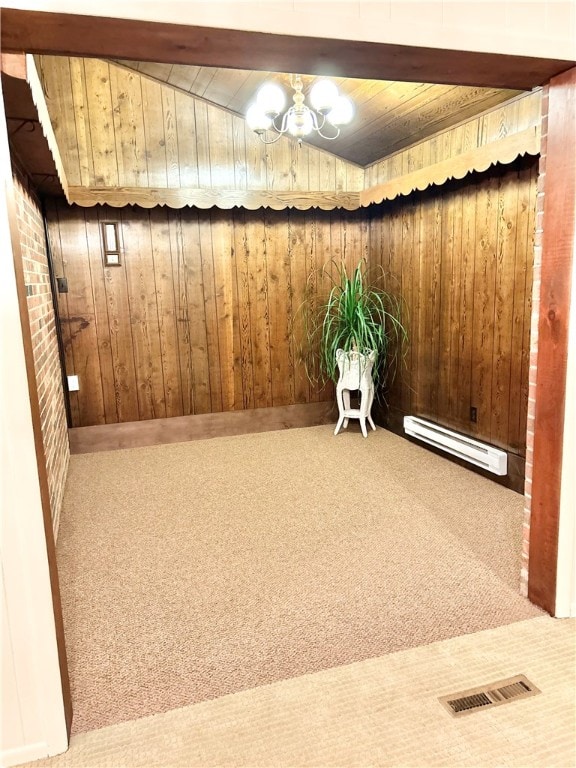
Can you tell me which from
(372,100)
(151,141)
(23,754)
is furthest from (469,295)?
(23,754)

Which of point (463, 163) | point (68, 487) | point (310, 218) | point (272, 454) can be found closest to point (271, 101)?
point (463, 163)

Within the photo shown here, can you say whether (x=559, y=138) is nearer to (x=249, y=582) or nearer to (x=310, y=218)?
(x=249, y=582)

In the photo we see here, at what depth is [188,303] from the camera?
4.32 meters

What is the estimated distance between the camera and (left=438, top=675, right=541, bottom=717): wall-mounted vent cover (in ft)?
5.13

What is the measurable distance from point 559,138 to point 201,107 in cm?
305

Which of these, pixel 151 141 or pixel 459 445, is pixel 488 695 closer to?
pixel 459 445

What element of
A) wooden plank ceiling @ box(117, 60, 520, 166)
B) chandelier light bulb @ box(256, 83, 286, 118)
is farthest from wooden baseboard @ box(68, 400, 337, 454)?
chandelier light bulb @ box(256, 83, 286, 118)

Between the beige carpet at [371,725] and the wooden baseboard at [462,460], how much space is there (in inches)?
56.9

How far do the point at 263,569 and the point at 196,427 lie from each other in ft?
7.32

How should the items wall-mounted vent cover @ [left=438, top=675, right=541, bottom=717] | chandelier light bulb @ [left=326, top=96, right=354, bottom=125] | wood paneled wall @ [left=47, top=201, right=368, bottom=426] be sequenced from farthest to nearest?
wood paneled wall @ [left=47, top=201, right=368, bottom=426]
chandelier light bulb @ [left=326, top=96, right=354, bottom=125]
wall-mounted vent cover @ [left=438, top=675, right=541, bottom=717]

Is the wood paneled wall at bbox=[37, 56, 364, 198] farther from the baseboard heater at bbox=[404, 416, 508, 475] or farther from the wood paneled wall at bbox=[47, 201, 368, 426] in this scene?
the baseboard heater at bbox=[404, 416, 508, 475]

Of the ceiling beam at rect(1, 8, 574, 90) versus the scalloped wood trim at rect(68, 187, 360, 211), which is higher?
the scalloped wood trim at rect(68, 187, 360, 211)

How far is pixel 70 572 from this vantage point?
95.0 inches

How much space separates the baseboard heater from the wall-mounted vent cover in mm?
1693
